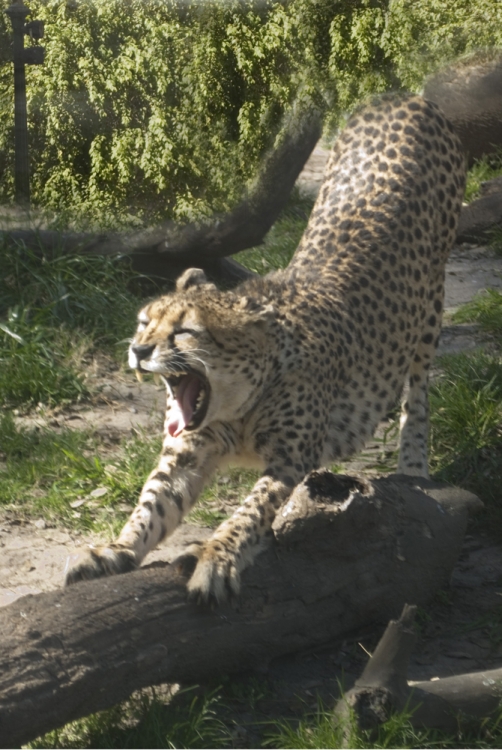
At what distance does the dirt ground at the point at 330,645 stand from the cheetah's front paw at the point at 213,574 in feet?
1.31

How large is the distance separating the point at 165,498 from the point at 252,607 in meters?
0.61

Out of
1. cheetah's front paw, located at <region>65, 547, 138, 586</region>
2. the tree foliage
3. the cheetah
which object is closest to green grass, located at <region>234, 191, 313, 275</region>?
the tree foliage

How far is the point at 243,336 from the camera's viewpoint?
132 inches

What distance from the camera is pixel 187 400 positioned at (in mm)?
3309

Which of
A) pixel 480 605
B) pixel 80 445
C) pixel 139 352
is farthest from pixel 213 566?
pixel 80 445

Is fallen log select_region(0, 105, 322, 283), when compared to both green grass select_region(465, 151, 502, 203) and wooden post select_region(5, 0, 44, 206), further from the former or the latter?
green grass select_region(465, 151, 502, 203)

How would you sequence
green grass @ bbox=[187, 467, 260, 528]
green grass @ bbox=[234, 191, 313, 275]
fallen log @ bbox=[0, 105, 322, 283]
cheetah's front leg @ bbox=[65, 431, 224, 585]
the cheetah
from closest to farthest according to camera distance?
cheetah's front leg @ bbox=[65, 431, 224, 585] → the cheetah → green grass @ bbox=[187, 467, 260, 528] → fallen log @ bbox=[0, 105, 322, 283] → green grass @ bbox=[234, 191, 313, 275]

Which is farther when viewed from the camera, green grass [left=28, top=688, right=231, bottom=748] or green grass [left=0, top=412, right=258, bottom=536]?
green grass [left=0, top=412, right=258, bottom=536]

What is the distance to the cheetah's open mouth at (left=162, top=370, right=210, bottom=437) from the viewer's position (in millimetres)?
3242

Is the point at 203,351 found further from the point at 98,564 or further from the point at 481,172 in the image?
the point at 481,172

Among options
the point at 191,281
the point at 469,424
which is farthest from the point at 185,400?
the point at 469,424

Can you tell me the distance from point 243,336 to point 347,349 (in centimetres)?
70

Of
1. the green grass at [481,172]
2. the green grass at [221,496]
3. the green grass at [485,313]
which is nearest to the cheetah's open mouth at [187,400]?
the green grass at [221,496]

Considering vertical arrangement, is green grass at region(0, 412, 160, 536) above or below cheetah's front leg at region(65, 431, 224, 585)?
below
